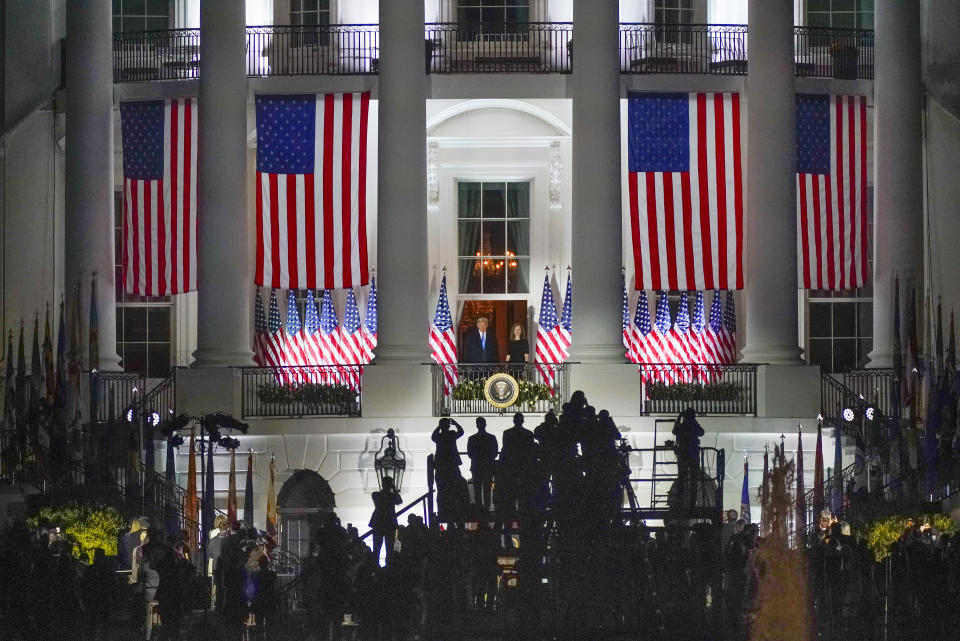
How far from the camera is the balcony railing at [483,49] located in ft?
138

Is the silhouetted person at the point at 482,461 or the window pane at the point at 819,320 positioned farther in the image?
the window pane at the point at 819,320

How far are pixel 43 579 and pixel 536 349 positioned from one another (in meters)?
19.7

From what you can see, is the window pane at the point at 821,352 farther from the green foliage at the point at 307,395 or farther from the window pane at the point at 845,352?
the green foliage at the point at 307,395

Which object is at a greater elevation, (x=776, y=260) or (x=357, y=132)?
(x=357, y=132)

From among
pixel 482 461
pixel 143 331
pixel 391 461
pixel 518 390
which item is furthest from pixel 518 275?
pixel 482 461

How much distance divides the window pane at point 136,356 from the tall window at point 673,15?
1361 centimetres

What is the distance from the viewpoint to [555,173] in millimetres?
43406

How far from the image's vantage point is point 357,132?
38750 millimetres

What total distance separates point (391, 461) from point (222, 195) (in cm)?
668

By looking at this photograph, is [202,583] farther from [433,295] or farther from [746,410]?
[433,295]

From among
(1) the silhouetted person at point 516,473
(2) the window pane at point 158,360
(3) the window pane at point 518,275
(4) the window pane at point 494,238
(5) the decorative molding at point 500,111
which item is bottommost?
(1) the silhouetted person at point 516,473

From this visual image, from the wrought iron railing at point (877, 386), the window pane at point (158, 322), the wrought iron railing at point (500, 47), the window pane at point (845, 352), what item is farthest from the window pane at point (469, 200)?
the wrought iron railing at point (877, 386)

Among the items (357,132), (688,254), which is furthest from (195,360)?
(688,254)

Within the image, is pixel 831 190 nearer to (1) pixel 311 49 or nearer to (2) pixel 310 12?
(1) pixel 311 49
